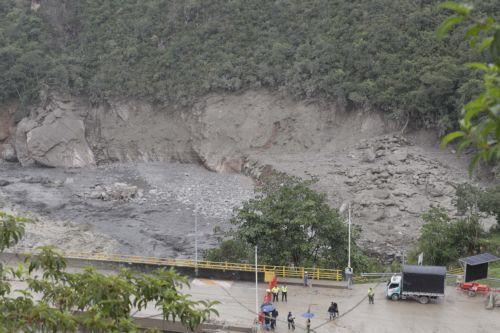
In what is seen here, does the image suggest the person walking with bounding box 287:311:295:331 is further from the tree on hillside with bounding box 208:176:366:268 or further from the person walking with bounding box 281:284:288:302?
the tree on hillside with bounding box 208:176:366:268

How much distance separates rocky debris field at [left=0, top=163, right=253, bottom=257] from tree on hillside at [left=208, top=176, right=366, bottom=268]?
10.9 m

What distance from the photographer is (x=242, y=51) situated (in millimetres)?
60188

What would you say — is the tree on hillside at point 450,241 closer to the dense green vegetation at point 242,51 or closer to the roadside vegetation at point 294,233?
the roadside vegetation at point 294,233

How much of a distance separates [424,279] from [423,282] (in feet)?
0.35

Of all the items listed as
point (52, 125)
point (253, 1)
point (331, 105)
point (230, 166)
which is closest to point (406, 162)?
point (331, 105)

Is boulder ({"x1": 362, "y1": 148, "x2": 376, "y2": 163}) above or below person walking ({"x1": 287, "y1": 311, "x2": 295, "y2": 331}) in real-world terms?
above

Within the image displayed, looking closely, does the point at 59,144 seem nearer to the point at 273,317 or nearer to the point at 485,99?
the point at 273,317

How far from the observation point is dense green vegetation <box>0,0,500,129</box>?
49906 millimetres

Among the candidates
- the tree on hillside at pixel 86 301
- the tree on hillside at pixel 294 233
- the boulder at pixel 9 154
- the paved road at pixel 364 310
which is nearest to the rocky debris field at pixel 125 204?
the boulder at pixel 9 154

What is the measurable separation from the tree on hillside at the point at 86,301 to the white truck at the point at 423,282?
14.6 metres

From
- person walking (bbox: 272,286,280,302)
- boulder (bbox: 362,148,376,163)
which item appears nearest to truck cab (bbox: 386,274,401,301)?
person walking (bbox: 272,286,280,302)

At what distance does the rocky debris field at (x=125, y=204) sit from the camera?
1492 inches

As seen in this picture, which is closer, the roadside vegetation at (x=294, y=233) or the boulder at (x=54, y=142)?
the roadside vegetation at (x=294, y=233)

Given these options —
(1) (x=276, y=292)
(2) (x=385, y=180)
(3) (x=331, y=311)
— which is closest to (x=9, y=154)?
(2) (x=385, y=180)
